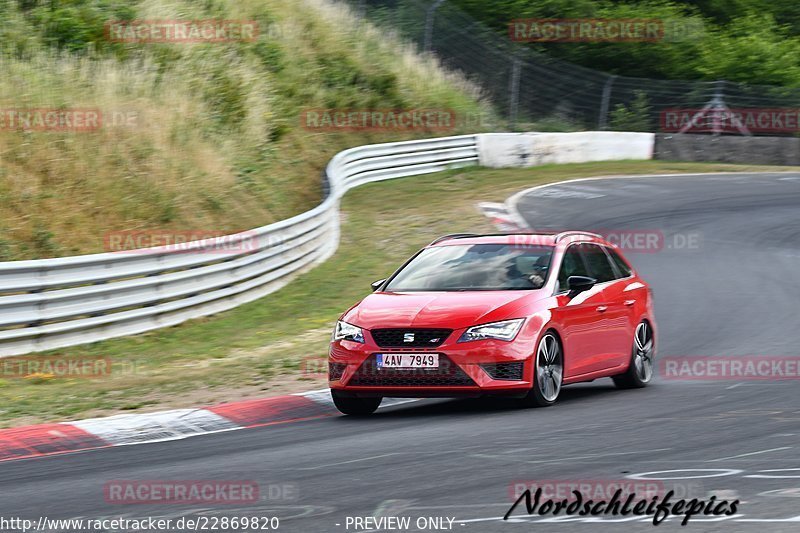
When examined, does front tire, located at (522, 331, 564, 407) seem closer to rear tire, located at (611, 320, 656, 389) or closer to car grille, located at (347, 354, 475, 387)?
car grille, located at (347, 354, 475, 387)

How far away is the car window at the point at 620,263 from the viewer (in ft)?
39.7

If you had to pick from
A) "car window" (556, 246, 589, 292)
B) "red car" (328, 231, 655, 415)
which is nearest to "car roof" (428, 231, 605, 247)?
"red car" (328, 231, 655, 415)

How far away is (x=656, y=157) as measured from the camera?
Result: 3700cm

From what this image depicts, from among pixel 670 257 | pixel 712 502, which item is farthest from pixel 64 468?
pixel 670 257

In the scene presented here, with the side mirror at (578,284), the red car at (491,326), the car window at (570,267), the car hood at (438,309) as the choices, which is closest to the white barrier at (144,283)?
the red car at (491,326)

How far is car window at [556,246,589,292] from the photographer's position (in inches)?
423

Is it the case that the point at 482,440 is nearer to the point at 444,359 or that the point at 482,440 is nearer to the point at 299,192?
the point at 444,359

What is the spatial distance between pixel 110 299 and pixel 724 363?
7.16 meters

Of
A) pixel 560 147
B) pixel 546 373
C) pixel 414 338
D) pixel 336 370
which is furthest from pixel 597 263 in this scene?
pixel 560 147

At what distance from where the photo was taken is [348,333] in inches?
392

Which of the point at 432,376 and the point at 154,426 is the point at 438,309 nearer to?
the point at 432,376

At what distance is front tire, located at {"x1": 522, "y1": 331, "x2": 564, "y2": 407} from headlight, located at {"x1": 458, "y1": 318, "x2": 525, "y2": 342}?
27 centimetres

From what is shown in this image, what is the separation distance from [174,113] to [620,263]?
15.6 meters

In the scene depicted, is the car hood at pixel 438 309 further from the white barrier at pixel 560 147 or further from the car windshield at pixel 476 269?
the white barrier at pixel 560 147
